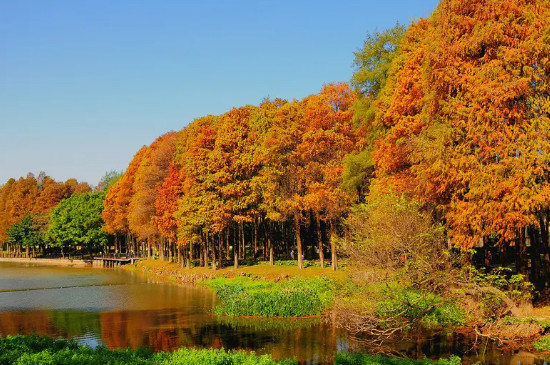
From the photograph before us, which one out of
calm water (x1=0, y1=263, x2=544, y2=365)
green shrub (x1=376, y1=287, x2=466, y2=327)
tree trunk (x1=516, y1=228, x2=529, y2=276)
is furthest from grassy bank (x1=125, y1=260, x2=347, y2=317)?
tree trunk (x1=516, y1=228, x2=529, y2=276)

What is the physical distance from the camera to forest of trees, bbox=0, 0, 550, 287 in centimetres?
2233

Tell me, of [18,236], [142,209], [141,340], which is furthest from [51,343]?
[18,236]

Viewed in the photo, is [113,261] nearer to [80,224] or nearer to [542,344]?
[80,224]

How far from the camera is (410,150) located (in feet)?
99.0

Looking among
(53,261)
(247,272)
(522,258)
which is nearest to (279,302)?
(522,258)

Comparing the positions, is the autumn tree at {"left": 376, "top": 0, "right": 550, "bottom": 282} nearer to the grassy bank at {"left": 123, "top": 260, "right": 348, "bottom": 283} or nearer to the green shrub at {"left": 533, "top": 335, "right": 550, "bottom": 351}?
the green shrub at {"left": 533, "top": 335, "right": 550, "bottom": 351}

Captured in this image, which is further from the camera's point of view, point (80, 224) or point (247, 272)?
point (80, 224)

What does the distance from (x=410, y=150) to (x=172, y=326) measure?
17.4 metres

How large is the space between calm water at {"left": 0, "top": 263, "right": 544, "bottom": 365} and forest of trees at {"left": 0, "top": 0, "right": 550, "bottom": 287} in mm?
4693

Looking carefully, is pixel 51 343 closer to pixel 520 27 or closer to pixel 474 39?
pixel 474 39

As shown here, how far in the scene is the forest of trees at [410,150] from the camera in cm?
2233

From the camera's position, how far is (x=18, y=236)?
96875 millimetres

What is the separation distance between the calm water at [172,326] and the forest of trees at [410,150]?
185 inches

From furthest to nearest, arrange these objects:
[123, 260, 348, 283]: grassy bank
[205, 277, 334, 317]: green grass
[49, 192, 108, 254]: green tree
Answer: [49, 192, 108, 254]: green tree
[123, 260, 348, 283]: grassy bank
[205, 277, 334, 317]: green grass
